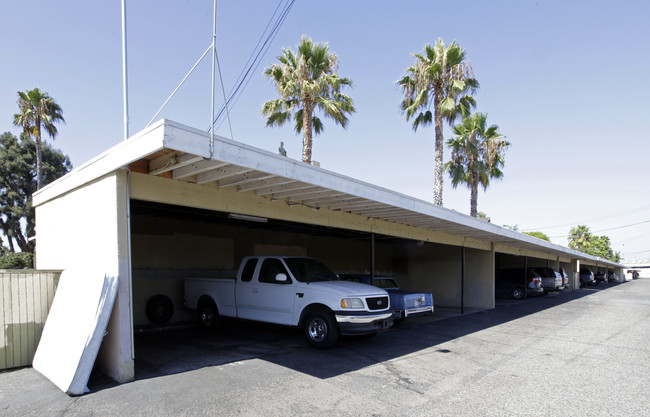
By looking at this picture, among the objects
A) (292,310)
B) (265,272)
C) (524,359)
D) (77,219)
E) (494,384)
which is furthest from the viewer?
(265,272)

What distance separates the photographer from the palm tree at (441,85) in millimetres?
21234

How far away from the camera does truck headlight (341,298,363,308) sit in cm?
809

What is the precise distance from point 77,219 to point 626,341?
484 inches

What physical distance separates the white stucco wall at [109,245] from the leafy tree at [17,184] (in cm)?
2893

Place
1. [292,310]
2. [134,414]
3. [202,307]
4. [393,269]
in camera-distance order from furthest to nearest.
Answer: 1. [393,269]
2. [202,307]
3. [292,310]
4. [134,414]

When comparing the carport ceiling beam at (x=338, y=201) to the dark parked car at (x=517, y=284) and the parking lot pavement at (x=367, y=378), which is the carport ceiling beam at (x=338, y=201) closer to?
the parking lot pavement at (x=367, y=378)

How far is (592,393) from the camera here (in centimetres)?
591

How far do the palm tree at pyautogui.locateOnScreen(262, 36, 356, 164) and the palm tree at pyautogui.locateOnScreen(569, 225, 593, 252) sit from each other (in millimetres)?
66609

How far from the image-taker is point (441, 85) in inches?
864

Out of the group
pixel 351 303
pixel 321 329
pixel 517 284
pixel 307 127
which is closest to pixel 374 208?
pixel 351 303

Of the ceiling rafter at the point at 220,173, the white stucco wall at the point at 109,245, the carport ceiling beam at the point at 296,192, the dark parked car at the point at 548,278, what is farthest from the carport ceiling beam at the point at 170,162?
the dark parked car at the point at 548,278

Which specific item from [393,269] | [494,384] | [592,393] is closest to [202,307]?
[494,384]

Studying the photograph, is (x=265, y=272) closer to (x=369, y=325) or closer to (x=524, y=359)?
(x=369, y=325)

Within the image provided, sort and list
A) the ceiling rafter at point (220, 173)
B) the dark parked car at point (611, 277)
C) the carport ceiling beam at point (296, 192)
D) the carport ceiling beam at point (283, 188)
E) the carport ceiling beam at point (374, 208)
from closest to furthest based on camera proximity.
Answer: the ceiling rafter at point (220, 173) < the carport ceiling beam at point (283, 188) < the carport ceiling beam at point (296, 192) < the carport ceiling beam at point (374, 208) < the dark parked car at point (611, 277)
